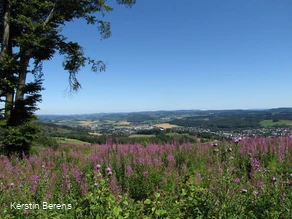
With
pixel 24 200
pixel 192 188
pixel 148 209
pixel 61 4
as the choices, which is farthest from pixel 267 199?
pixel 61 4

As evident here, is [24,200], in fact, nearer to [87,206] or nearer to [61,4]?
[87,206]

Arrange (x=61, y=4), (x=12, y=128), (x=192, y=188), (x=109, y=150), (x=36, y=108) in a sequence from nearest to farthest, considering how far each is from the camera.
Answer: (x=192, y=188) → (x=109, y=150) → (x=12, y=128) → (x=36, y=108) → (x=61, y=4)

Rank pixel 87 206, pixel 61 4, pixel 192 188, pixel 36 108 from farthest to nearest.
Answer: pixel 61 4
pixel 36 108
pixel 192 188
pixel 87 206

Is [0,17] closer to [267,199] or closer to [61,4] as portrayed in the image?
[61,4]

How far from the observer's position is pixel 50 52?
13766 mm

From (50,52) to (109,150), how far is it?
8313mm

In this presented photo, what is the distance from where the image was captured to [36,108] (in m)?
12.2

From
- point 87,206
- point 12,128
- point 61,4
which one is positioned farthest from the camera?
point 61,4

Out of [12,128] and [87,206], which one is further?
[12,128]

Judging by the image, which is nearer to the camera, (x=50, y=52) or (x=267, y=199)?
(x=267, y=199)

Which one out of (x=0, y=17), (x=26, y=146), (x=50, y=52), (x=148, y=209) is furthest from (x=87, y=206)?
(x=0, y=17)

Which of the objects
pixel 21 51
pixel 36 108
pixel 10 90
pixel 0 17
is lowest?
pixel 36 108

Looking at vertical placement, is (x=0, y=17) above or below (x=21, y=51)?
above

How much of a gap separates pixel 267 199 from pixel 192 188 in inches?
44.2
